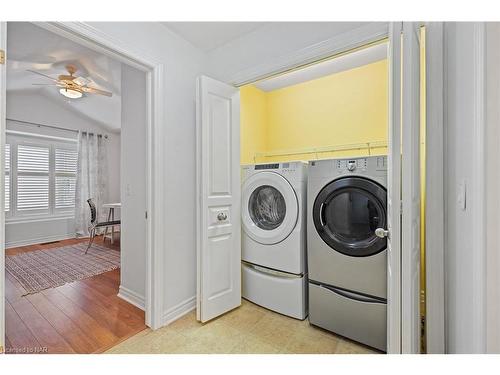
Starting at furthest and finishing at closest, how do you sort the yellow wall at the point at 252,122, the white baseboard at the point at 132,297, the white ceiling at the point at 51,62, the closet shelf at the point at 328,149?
1. the yellow wall at the point at 252,122
2. the closet shelf at the point at 328,149
3. the white ceiling at the point at 51,62
4. the white baseboard at the point at 132,297

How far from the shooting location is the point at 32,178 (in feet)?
14.4

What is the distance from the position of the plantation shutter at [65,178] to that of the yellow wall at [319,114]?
13.6ft

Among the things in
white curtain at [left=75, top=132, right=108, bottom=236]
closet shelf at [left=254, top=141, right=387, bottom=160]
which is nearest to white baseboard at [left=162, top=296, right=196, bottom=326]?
closet shelf at [left=254, top=141, right=387, bottom=160]

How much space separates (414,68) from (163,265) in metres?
1.96

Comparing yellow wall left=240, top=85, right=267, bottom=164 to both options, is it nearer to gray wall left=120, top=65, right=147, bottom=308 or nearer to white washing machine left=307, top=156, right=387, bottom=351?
gray wall left=120, top=65, right=147, bottom=308

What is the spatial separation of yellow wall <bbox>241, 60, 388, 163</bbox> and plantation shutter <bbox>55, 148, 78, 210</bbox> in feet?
13.6

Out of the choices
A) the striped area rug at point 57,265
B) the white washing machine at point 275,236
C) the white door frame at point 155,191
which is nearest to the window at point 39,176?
the striped area rug at point 57,265

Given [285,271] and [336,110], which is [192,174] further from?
[336,110]

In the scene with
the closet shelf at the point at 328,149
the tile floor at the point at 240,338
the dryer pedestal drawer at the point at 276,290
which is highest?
the closet shelf at the point at 328,149

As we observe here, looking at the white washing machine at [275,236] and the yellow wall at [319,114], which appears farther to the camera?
the yellow wall at [319,114]

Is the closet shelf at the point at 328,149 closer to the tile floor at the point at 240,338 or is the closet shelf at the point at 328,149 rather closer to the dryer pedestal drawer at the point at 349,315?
the dryer pedestal drawer at the point at 349,315

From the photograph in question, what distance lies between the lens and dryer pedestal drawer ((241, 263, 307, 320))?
188 centimetres

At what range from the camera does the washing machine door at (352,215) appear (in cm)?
151

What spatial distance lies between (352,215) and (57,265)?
12.2 ft
